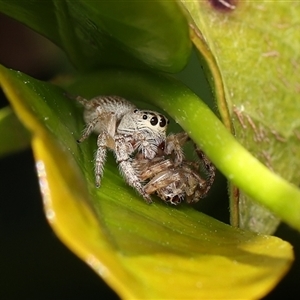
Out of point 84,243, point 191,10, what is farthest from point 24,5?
point 84,243

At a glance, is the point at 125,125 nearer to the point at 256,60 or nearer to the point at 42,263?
the point at 256,60

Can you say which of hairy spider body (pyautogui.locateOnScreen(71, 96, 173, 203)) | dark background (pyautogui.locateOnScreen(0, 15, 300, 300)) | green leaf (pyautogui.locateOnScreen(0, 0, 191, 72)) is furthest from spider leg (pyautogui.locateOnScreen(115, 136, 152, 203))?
dark background (pyautogui.locateOnScreen(0, 15, 300, 300))

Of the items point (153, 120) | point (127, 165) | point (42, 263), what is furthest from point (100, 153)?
point (42, 263)

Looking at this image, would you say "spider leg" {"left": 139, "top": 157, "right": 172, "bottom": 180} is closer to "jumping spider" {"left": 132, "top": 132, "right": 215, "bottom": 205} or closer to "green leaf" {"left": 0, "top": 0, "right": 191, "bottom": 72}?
"jumping spider" {"left": 132, "top": 132, "right": 215, "bottom": 205}

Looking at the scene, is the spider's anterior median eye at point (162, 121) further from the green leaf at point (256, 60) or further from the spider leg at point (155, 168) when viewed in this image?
the green leaf at point (256, 60)

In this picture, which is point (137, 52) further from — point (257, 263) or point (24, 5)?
point (257, 263)

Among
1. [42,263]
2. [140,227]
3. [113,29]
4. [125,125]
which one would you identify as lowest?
[42,263]

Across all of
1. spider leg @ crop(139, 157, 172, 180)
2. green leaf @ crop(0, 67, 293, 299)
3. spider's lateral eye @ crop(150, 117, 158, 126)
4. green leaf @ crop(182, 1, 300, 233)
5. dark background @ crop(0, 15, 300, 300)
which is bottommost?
dark background @ crop(0, 15, 300, 300)
